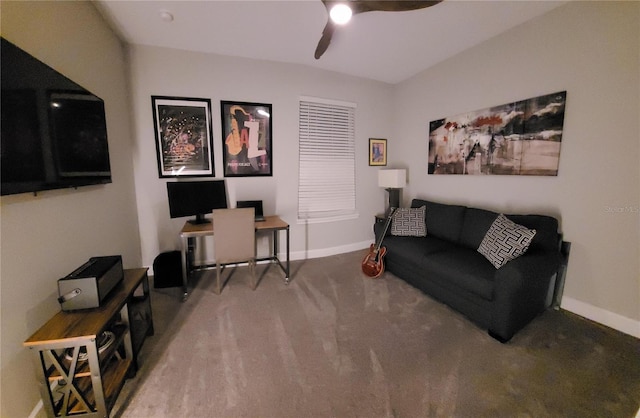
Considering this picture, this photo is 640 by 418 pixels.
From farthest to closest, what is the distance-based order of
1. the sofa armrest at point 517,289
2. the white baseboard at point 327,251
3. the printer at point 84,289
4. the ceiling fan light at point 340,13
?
the white baseboard at point 327,251, the sofa armrest at point 517,289, the ceiling fan light at point 340,13, the printer at point 84,289

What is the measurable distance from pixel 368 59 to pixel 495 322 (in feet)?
10.4

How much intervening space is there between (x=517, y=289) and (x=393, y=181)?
6.84ft

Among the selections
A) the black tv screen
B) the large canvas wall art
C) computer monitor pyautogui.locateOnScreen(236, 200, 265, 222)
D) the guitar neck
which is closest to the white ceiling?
the large canvas wall art

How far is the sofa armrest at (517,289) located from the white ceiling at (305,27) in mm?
2238

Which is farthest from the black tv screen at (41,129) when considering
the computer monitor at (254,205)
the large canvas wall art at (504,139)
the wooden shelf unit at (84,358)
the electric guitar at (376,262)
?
the large canvas wall art at (504,139)

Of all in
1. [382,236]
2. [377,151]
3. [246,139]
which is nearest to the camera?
[382,236]

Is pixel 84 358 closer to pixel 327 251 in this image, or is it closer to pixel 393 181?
pixel 327 251

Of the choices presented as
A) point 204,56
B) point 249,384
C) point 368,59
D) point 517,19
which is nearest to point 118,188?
point 204,56

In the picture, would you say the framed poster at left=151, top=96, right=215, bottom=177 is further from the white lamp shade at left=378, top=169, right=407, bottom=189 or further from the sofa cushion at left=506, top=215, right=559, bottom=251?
the sofa cushion at left=506, top=215, right=559, bottom=251

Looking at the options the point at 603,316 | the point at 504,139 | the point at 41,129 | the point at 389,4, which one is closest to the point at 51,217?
the point at 41,129

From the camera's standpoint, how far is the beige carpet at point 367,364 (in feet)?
4.35

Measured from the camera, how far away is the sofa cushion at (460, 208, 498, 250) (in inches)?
97.5

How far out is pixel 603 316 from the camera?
2.01 m

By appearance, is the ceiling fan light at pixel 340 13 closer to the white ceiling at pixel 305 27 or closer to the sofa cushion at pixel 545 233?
the white ceiling at pixel 305 27
